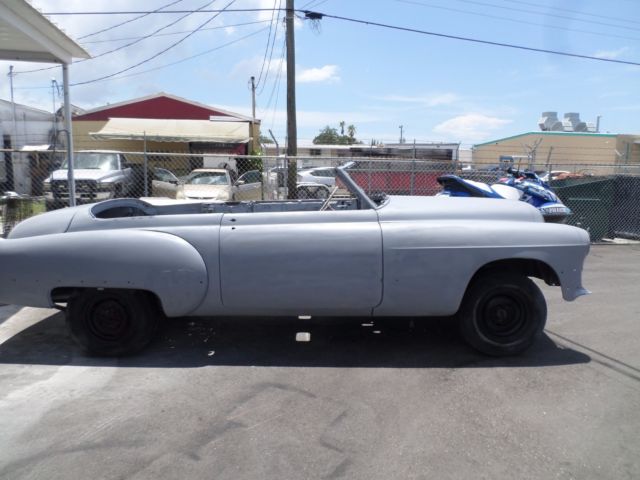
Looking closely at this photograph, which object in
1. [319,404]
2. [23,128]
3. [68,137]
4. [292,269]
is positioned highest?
[23,128]

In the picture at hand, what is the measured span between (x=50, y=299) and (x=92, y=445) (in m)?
1.64

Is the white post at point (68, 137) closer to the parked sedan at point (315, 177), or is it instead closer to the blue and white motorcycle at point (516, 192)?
the blue and white motorcycle at point (516, 192)

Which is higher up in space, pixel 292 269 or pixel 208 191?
pixel 208 191

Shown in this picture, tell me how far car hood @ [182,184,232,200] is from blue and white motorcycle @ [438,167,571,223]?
246 inches

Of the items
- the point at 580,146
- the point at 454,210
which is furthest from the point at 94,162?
the point at 580,146

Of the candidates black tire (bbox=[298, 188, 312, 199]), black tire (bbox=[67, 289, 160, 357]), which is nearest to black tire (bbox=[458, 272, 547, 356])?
black tire (bbox=[67, 289, 160, 357])

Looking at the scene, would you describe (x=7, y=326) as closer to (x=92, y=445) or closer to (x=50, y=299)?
(x=50, y=299)

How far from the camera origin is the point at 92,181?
40.0 ft

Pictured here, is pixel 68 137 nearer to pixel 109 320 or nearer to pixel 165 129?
pixel 109 320

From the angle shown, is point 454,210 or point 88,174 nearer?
point 454,210

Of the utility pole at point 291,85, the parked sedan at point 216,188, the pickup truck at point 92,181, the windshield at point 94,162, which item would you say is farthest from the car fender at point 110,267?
the windshield at point 94,162

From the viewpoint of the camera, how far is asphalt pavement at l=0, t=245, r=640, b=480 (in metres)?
2.85

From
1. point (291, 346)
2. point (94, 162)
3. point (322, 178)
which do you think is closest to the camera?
point (291, 346)

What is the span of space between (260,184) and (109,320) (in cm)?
936
